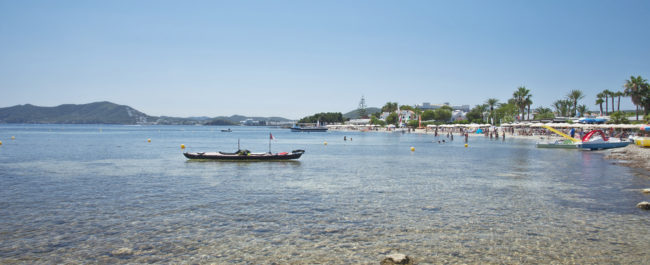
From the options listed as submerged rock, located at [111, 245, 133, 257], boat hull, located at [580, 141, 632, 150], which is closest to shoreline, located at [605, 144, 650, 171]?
boat hull, located at [580, 141, 632, 150]

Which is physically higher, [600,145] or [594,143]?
A: [594,143]

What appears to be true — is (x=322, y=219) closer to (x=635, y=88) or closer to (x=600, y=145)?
(x=600, y=145)

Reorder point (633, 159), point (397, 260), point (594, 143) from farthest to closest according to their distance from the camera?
1. point (594, 143)
2. point (633, 159)
3. point (397, 260)

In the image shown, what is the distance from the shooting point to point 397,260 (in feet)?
32.1

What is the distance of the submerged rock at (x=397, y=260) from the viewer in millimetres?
9740

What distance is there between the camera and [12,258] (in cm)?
1016

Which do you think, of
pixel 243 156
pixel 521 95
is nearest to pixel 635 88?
pixel 521 95

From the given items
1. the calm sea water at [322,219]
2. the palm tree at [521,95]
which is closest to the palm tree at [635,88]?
the palm tree at [521,95]

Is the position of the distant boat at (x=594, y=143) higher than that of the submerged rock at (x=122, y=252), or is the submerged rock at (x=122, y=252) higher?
the distant boat at (x=594, y=143)

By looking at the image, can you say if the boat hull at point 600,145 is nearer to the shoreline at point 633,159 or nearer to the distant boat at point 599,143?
the distant boat at point 599,143

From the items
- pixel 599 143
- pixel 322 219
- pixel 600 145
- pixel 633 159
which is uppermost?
pixel 599 143

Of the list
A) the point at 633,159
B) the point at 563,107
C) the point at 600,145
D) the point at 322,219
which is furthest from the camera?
the point at 563,107

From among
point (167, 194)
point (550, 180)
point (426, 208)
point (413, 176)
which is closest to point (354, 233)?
point (426, 208)

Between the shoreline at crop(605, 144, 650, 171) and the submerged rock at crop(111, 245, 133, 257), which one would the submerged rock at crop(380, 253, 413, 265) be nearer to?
the submerged rock at crop(111, 245, 133, 257)
